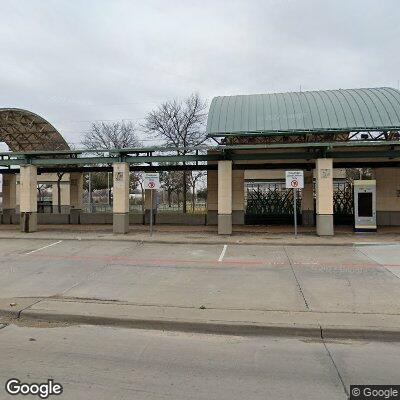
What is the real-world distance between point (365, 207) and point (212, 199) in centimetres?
828

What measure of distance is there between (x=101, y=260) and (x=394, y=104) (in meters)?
13.8

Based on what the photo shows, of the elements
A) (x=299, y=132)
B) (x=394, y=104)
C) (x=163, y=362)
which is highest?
(x=394, y=104)

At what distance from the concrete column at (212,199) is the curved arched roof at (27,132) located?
12.9 meters

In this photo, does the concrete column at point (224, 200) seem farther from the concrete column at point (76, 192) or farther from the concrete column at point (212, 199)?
the concrete column at point (76, 192)

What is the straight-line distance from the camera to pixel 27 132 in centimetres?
2984

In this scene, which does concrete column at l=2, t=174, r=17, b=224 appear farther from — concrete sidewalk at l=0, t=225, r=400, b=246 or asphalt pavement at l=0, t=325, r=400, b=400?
asphalt pavement at l=0, t=325, r=400, b=400

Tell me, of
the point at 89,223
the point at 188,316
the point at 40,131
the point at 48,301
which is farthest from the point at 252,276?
the point at 40,131

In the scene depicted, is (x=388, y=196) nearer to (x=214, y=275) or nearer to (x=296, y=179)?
(x=296, y=179)

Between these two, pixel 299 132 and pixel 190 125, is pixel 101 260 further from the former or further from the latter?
pixel 190 125

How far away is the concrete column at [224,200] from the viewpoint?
17544 millimetres

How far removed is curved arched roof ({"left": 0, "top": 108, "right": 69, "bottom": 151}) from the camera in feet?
92.9

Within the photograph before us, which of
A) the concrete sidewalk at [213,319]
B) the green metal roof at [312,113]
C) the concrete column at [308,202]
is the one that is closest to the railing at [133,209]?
the concrete column at [308,202]

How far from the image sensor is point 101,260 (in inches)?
467

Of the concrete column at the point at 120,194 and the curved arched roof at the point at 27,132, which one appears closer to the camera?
the concrete column at the point at 120,194
